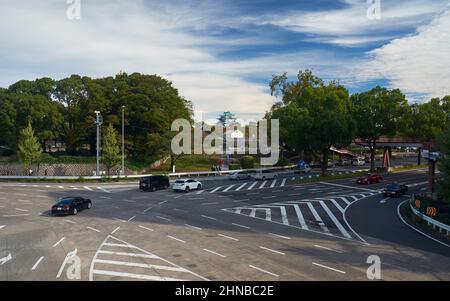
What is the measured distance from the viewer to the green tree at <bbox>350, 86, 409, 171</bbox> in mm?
57656

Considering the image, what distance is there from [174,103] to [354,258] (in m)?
53.8

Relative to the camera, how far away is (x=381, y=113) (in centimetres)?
5769

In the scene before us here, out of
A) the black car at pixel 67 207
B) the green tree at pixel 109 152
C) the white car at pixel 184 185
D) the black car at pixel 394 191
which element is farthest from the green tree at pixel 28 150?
the black car at pixel 394 191

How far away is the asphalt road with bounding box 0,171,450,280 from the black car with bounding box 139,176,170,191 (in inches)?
141

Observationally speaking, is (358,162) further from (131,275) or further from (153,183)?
(131,275)

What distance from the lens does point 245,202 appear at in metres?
34.5

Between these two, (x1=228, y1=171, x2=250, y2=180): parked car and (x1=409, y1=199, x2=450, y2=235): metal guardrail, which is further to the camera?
(x1=228, y1=171, x2=250, y2=180): parked car

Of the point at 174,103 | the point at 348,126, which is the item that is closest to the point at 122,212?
the point at 348,126

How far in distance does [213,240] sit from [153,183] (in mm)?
21922

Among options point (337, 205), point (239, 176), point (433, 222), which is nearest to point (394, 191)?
point (337, 205)

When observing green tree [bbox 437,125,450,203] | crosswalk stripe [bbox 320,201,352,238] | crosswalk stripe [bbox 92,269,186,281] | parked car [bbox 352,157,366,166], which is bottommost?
crosswalk stripe [bbox 320,201,352,238]

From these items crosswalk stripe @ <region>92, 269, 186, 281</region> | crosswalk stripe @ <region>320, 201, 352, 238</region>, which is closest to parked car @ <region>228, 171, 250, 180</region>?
crosswalk stripe @ <region>320, 201, 352, 238</region>

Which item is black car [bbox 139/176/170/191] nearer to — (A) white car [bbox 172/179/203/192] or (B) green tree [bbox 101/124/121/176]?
(A) white car [bbox 172/179/203/192]
